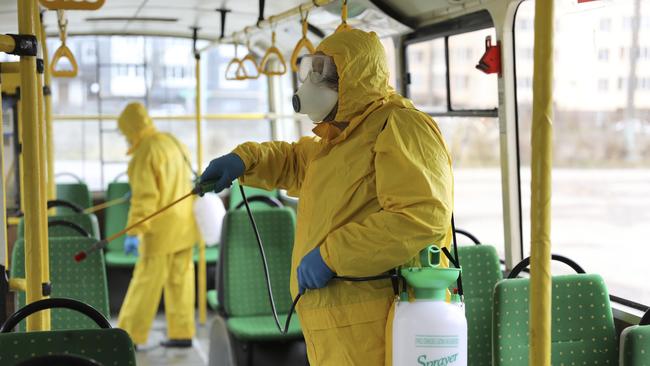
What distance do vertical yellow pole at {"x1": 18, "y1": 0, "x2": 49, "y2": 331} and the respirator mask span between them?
82 cm

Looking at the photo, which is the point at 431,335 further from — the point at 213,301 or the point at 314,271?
the point at 213,301

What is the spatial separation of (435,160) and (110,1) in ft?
12.7

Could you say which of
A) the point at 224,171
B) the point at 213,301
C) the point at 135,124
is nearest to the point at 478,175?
the point at 213,301

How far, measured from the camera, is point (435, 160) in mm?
2461

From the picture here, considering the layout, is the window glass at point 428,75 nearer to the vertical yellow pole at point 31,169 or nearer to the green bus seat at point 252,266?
the green bus seat at point 252,266

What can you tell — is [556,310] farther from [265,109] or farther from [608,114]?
[265,109]

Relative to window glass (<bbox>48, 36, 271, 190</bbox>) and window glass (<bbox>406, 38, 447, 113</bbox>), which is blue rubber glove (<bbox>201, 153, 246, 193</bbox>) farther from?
window glass (<bbox>48, 36, 271, 190</bbox>)

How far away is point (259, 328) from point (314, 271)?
6.97 feet

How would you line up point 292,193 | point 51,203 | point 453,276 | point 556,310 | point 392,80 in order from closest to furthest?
1. point 453,276
2. point 556,310
3. point 292,193
4. point 51,203
5. point 392,80

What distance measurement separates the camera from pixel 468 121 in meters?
4.43

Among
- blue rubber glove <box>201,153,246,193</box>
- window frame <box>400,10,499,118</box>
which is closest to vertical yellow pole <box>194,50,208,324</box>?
window frame <box>400,10,499,118</box>

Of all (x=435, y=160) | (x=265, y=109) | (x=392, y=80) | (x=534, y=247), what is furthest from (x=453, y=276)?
(x=265, y=109)

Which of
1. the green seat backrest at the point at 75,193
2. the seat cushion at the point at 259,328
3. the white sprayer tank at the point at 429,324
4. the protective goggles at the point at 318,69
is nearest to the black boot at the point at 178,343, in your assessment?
the green seat backrest at the point at 75,193

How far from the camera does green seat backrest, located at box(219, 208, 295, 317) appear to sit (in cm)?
471
